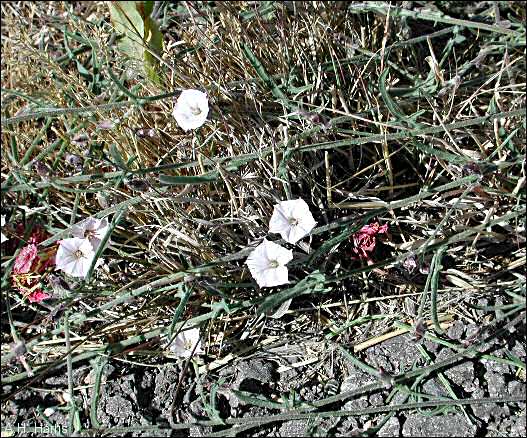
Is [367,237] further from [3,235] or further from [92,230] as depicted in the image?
[3,235]

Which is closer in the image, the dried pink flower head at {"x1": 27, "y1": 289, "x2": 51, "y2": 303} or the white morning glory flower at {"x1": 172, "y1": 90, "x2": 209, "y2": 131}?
the white morning glory flower at {"x1": 172, "y1": 90, "x2": 209, "y2": 131}

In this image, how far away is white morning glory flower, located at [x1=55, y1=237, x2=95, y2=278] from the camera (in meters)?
1.50

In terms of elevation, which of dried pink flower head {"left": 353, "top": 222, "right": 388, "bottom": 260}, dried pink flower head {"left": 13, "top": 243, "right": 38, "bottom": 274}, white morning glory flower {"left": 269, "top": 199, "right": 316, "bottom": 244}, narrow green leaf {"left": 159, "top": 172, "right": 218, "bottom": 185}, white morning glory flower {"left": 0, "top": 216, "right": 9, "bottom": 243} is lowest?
dried pink flower head {"left": 353, "top": 222, "right": 388, "bottom": 260}

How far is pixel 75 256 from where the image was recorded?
1.52m

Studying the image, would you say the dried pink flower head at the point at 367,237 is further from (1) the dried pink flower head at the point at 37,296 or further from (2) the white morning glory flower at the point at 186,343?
(1) the dried pink flower head at the point at 37,296

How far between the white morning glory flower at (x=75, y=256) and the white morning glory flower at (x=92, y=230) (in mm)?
11

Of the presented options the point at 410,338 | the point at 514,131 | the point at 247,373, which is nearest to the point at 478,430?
the point at 410,338

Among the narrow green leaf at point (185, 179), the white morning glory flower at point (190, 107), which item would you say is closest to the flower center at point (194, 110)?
the white morning glory flower at point (190, 107)

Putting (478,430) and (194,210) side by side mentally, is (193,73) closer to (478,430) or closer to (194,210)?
(194,210)

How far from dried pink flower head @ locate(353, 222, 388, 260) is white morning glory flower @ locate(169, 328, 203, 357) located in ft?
1.23

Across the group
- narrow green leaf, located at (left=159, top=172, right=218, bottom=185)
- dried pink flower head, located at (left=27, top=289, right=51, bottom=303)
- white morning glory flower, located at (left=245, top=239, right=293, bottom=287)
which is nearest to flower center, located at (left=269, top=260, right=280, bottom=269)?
white morning glory flower, located at (left=245, top=239, right=293, bottom=287)

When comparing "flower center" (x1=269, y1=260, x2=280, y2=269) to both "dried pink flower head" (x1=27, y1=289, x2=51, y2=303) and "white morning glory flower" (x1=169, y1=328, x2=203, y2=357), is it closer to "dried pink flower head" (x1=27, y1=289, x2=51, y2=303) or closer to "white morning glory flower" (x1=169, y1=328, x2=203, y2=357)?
"white morning glory flower" (x1=169, y1=328, x2=203, y2=357)

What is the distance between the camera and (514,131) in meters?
1.47

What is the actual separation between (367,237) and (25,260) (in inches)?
29.3
